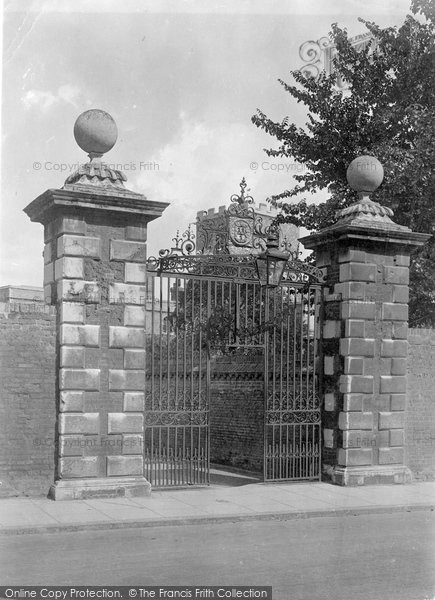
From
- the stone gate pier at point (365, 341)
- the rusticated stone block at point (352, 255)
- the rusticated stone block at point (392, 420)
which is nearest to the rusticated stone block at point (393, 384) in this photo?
the stone gate pier at point (365, 341)

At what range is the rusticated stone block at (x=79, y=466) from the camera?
1075 centimetres

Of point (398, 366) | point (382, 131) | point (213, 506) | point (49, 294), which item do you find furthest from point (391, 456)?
point (382, 131)

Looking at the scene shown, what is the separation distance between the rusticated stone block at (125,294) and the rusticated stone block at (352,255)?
3.39m

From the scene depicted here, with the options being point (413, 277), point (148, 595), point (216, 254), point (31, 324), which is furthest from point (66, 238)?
point (413, 277)

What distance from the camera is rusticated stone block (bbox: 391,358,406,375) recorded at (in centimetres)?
1297

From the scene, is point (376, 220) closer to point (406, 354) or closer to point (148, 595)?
point (406, 354)

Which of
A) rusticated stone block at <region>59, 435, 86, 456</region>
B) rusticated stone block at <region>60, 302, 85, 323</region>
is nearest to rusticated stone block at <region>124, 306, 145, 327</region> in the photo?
rusticated stone block at <region>60, 302, 85, 323</region>

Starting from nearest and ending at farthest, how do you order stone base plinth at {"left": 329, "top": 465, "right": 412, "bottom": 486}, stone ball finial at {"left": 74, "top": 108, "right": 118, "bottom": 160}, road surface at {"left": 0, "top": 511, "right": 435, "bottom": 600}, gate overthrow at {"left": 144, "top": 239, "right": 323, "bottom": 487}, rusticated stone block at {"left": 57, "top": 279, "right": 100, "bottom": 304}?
road surface at {"left": 0, "top": 511, "right": 435, "bottom": 600}, rusticated stone block at {"left": 57, "top": 279, "right": 100, "bottom": 304}, stone ball finial at {"left": 74, "top": 108, "right": 118, "bottom": 160}, gate overthrow at {"left": 144, "top": 239, "right": 323, "bottom": 487}, stone base plinth at {"left": 329, "top": 465, "right": 412, "bottom": 486}

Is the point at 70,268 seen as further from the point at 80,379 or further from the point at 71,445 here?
the point at 71,445

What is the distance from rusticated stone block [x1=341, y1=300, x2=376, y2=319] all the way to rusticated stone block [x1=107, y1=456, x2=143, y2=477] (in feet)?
12.8

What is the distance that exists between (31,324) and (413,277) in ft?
33.6

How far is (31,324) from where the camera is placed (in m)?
10.8

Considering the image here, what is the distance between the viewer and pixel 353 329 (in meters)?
12.7

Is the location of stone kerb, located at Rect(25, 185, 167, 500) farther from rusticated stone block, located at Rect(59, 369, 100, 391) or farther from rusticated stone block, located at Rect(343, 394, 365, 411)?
rusticated stone block, located at Rect(343, 394, 365, 411)
